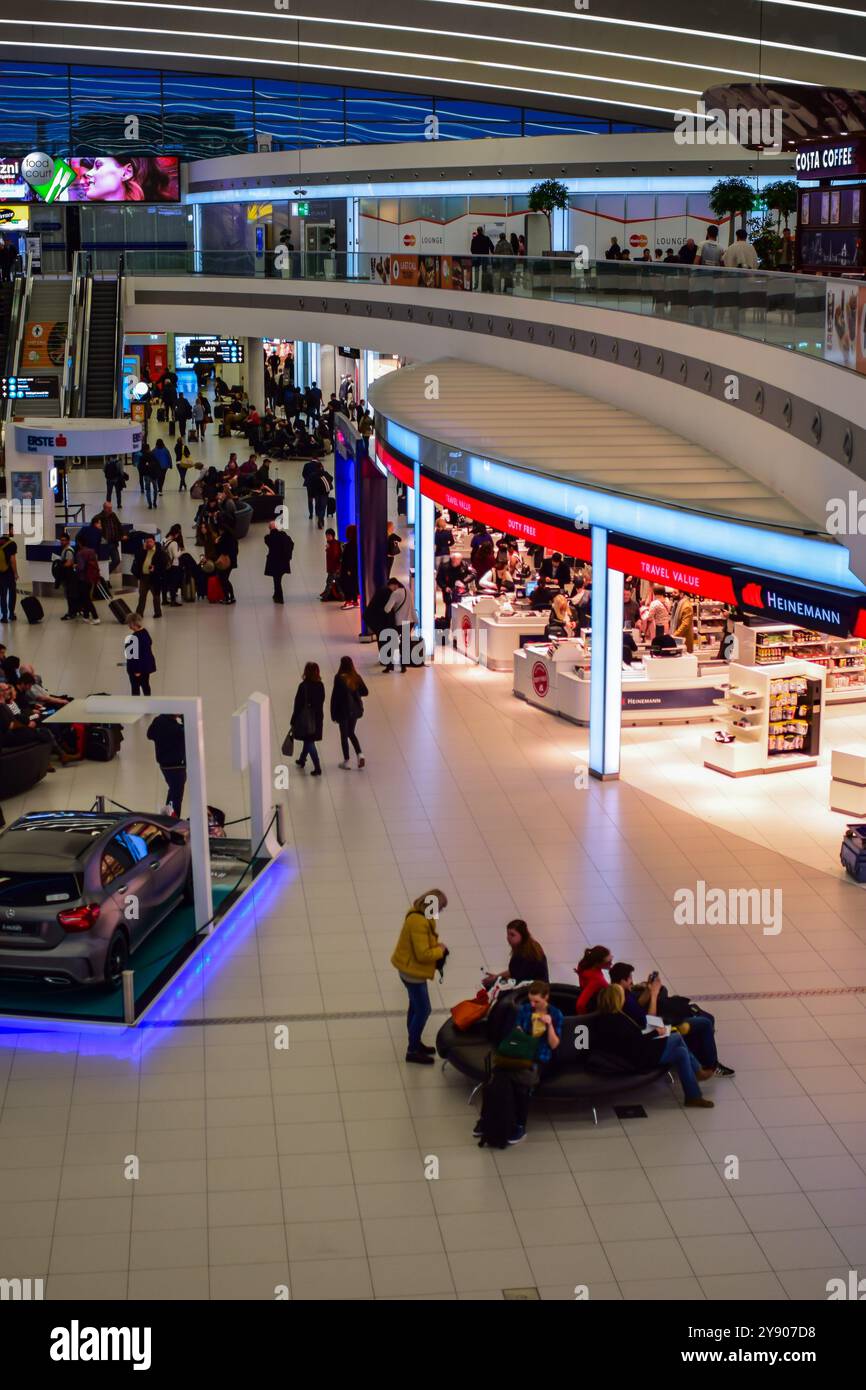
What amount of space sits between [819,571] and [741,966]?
3002 mm

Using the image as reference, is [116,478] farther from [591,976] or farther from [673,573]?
[591,976]

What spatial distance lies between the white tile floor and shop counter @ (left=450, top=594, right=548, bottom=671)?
5.08 m

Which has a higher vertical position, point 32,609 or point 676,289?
point 676,289

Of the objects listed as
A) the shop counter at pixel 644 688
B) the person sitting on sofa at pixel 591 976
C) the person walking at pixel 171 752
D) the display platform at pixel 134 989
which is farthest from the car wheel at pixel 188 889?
the shop counter at pixel 644 688

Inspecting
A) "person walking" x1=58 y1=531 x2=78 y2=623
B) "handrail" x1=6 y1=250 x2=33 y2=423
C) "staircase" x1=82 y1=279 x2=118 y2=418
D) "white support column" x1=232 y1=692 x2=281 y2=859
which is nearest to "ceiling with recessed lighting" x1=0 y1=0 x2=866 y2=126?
"handrail" x1=6 y1=250 x2=33 y2=423

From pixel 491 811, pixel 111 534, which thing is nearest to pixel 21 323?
pixel 111 534

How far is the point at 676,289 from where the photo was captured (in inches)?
734

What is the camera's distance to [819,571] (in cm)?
1259

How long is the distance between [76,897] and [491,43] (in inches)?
1273

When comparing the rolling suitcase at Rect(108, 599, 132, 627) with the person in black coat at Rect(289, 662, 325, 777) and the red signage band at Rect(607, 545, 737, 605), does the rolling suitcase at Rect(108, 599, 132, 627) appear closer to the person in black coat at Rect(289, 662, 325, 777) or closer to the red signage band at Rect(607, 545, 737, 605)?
the person in black coat at Rect(289, 662, 325, 777)

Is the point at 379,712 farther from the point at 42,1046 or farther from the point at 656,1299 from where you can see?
the point at 656,1299

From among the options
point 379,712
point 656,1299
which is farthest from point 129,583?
point 656,1299

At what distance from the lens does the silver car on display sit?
1118cm

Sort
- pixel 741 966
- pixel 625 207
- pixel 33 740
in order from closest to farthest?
pixel 741 966 → pixel 33 740 → pixel 625 207
